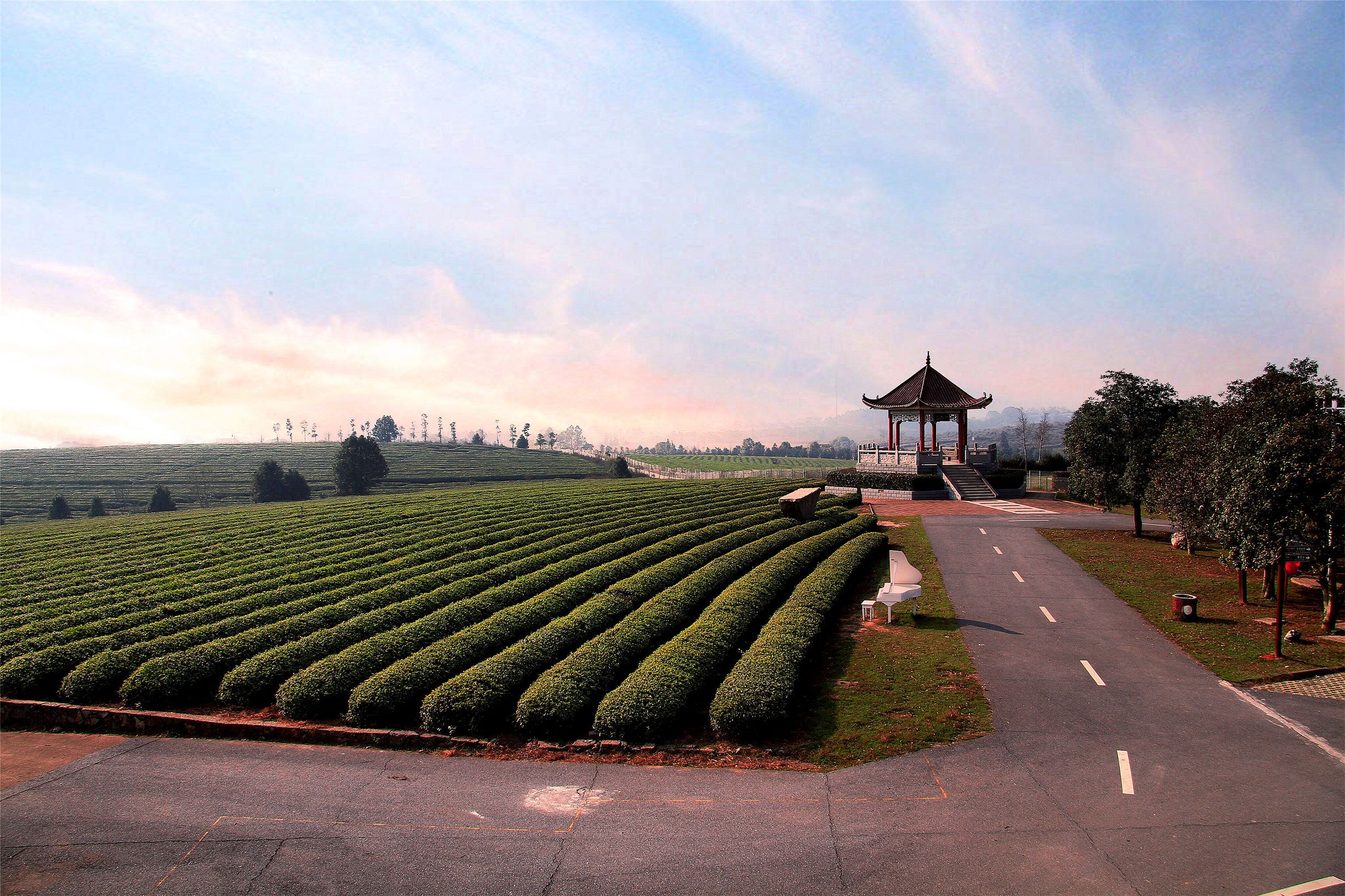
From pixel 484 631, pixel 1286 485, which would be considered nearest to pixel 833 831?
pixel 484 631

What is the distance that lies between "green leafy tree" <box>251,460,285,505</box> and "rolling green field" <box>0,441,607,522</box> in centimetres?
894

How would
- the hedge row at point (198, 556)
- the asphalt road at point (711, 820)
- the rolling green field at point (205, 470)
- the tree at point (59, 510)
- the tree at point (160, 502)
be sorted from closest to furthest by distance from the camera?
the asphalt road at point (711, 820) → the hedge row at point (198, 556) → the tree at point (59, 510) → the tree at point (160, 502) → the rolling green field at point (205, 470)

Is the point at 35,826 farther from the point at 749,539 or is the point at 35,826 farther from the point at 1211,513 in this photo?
the point at 1211,513

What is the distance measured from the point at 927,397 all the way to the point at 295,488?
7552cm

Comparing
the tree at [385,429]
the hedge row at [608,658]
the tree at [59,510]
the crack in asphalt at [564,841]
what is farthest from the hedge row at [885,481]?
the tree at [385,429]

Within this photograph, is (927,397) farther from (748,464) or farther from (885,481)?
(748,464)

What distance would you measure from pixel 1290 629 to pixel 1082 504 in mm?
29465

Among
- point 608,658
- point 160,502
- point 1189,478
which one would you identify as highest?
point 1189,478

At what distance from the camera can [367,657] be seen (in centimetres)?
1245

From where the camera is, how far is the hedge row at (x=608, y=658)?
34.7ft

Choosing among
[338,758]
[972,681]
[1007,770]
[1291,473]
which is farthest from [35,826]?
[1291,473]

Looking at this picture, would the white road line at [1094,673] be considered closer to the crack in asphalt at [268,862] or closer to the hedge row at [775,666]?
the hedge row at [775,666]

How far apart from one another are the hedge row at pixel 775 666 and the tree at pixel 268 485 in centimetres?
8092

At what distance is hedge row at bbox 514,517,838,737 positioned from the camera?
1057 centimetres
